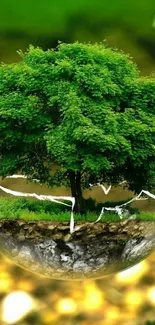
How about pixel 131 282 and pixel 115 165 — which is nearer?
pixel 115 165

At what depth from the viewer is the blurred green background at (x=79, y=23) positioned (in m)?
1.41

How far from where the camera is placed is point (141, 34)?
1.47 m

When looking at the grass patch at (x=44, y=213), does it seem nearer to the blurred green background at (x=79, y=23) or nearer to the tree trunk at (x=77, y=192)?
the tree trunk at (x=77, y=192)

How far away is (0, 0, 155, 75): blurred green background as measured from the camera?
1.41m

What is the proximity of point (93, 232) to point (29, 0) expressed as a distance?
0.51m

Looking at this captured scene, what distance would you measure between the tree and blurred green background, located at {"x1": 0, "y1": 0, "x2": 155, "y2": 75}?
0.10 metres

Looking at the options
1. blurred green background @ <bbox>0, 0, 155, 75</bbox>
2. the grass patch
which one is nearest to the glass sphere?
the grass patch

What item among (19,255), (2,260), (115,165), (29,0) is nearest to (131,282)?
(2,260)

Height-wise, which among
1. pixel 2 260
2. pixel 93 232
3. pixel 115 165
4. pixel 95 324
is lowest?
pixel 95 324

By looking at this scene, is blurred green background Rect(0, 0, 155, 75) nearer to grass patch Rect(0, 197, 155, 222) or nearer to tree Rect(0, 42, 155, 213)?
tree Rect(0, 42, 155, 213)

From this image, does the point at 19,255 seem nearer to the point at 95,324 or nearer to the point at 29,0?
the point at 95,324

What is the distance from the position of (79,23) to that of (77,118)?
31cm

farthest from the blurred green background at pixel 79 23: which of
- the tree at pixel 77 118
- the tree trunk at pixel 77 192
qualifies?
the tree trunk at pixel 77 192

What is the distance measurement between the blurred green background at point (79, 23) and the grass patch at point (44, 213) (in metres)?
0.31
